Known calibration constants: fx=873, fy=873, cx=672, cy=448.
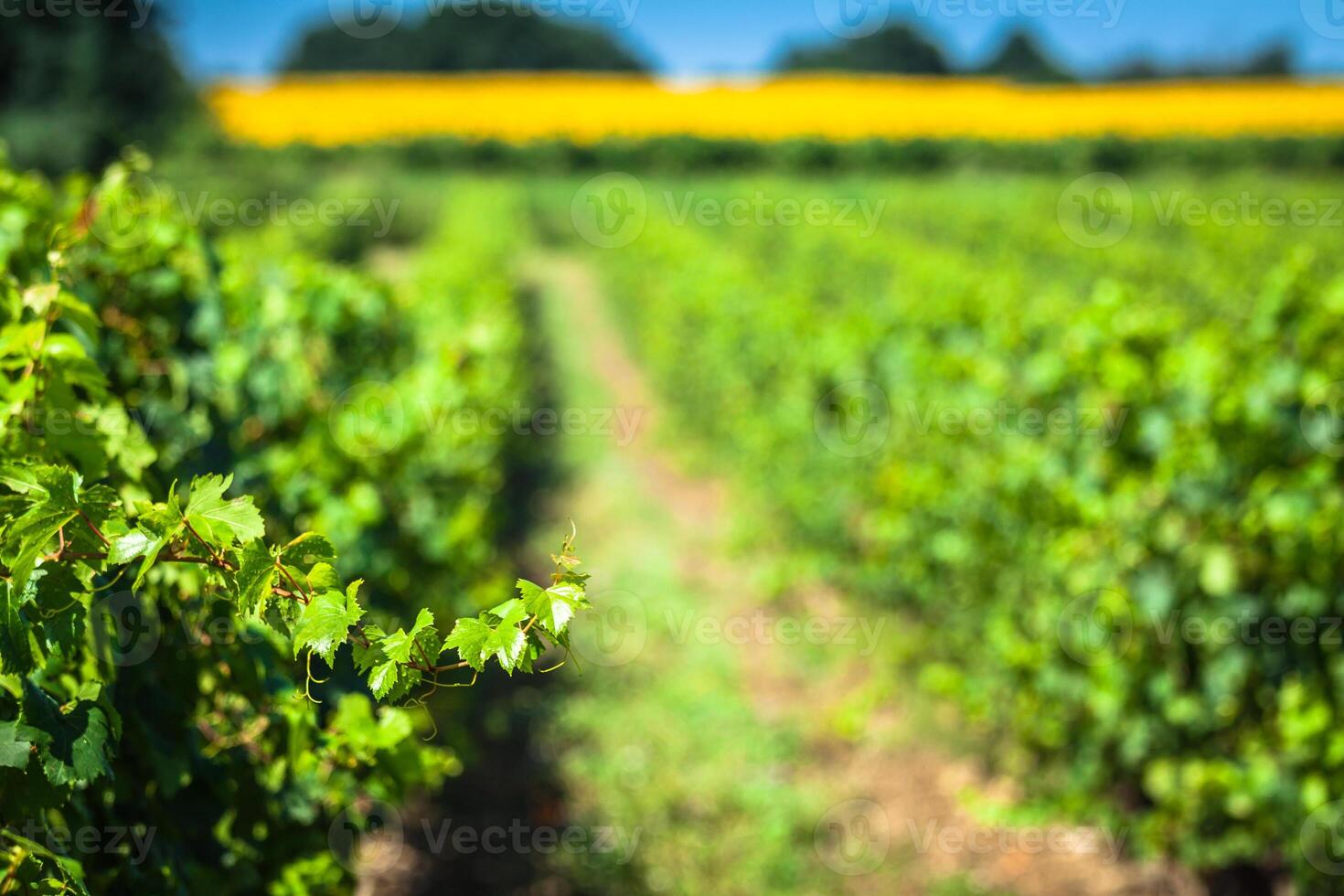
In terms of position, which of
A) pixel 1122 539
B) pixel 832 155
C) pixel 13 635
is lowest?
pixel 1122 539

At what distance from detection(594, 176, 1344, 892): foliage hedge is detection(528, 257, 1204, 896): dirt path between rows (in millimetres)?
222

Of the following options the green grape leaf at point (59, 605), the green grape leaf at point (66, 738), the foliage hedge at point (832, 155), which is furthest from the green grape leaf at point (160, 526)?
the foliage hedge at point (832, 155)

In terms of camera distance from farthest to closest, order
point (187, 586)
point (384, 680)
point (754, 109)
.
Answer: point (754, 109), point (187, 586), point (384, 680)

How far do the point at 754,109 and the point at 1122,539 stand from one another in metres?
46.2

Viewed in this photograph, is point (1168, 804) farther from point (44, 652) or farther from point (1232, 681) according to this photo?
point (44, 652)

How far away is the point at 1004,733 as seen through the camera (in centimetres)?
405

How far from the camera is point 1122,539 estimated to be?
3148 millimetres

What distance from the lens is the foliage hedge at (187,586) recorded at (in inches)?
41.0

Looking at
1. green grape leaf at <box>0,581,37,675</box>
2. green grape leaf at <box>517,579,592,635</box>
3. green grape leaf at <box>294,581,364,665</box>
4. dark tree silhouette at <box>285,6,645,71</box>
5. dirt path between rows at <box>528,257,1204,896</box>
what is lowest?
dirt path between rows at <box>528,257,1204,896</box>

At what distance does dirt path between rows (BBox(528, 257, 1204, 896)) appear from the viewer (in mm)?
3531

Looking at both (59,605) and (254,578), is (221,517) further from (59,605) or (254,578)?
(59,605)

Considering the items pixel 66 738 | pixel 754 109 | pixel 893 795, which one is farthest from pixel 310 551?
pixel 754 109

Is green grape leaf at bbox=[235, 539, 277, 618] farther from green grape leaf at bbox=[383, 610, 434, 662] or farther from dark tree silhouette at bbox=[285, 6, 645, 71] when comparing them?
dark tree silhouette at bbox=[285, 6, 645, 71]

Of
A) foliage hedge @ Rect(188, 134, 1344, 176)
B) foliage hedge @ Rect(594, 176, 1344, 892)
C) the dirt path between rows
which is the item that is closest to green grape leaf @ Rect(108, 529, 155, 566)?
foliage hedge @ Rect(594, 176, 1344, 892)
